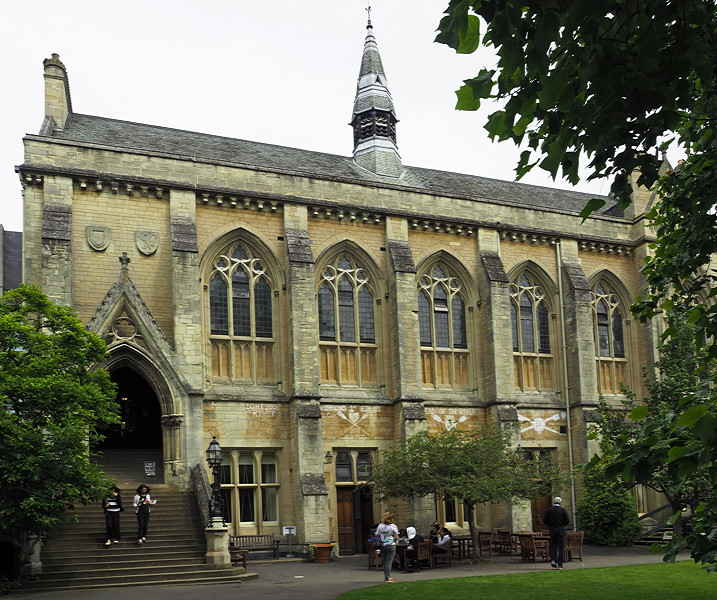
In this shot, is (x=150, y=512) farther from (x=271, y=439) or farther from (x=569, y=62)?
(x=569, y=62)

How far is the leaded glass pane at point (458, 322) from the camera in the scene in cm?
3189

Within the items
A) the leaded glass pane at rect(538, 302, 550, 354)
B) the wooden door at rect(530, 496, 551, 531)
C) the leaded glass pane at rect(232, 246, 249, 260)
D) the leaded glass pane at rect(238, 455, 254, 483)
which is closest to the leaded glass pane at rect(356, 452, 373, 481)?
the leaded glass pane at rect(238, 455, 254, 483)

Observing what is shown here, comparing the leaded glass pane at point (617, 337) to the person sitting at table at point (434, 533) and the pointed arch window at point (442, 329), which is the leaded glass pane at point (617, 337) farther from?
the person sitting at table at point (434, 533)

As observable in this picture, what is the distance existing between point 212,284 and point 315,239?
381 centimetres

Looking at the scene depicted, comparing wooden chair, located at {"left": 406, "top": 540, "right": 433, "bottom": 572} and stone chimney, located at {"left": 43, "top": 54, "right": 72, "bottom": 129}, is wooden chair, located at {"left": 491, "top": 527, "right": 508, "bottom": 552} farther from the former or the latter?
stone chimney, located at {"left": 43, "top": 54, "right": 72, "bottom": 129}

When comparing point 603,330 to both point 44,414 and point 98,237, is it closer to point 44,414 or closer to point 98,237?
point 98,237

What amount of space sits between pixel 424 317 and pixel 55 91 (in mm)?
14642

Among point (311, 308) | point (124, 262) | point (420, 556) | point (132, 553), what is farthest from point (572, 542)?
point (124, 262)

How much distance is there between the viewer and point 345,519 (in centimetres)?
2831

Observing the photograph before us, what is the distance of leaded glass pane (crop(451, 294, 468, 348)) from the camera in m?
31.9

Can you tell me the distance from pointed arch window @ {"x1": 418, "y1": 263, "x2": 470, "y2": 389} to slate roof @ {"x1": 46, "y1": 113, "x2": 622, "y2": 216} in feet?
10.2

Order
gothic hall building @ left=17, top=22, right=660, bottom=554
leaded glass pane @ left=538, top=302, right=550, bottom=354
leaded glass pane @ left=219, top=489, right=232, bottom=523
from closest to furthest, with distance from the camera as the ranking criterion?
gothic hall building @ left=17, top=22, right=660, bottom=554 → leaded glass pane @ left=219, top=489, right=232, bottom=523 → leaded glass pane @ left=538, top=302, right=550, bottom=354

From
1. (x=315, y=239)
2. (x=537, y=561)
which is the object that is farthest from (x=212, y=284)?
(x=537, y=561)

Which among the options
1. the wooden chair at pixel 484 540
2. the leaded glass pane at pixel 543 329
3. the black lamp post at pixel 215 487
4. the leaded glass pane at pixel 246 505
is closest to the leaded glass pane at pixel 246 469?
the leaded glass pane at pixel 246 505
